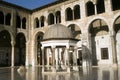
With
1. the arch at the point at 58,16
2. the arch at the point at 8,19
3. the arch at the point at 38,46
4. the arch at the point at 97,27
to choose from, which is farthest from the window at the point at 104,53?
the arch at the point at 8,19

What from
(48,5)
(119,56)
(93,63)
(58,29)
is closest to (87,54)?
(93,63)

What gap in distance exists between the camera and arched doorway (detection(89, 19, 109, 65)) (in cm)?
2209

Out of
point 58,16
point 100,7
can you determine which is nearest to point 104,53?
point 100,7

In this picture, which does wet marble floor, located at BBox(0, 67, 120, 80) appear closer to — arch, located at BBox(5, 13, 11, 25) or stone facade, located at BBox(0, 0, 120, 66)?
stone facade, located at BBox(0, 0, 120, 66)

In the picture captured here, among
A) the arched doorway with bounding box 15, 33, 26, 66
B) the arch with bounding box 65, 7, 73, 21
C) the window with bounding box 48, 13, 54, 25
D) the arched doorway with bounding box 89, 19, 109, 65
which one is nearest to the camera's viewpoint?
the arched doorway with bounding box 89, 19, 109, 65

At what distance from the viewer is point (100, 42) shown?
22.8 meters

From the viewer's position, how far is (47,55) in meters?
27.7

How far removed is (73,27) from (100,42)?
4706 millimetres

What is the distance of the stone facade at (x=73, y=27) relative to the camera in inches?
821

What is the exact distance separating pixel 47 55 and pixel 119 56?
11.1 meters

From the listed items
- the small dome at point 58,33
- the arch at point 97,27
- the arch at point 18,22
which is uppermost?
the arch at point 18,22

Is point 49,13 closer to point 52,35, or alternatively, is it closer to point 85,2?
point 85,2

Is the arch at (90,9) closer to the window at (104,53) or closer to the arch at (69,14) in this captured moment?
the arch at (69,14)

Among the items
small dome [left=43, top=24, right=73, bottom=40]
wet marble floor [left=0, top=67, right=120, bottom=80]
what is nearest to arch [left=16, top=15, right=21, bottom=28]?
small dome [left=43, top=24, right=73, bottom=40]
